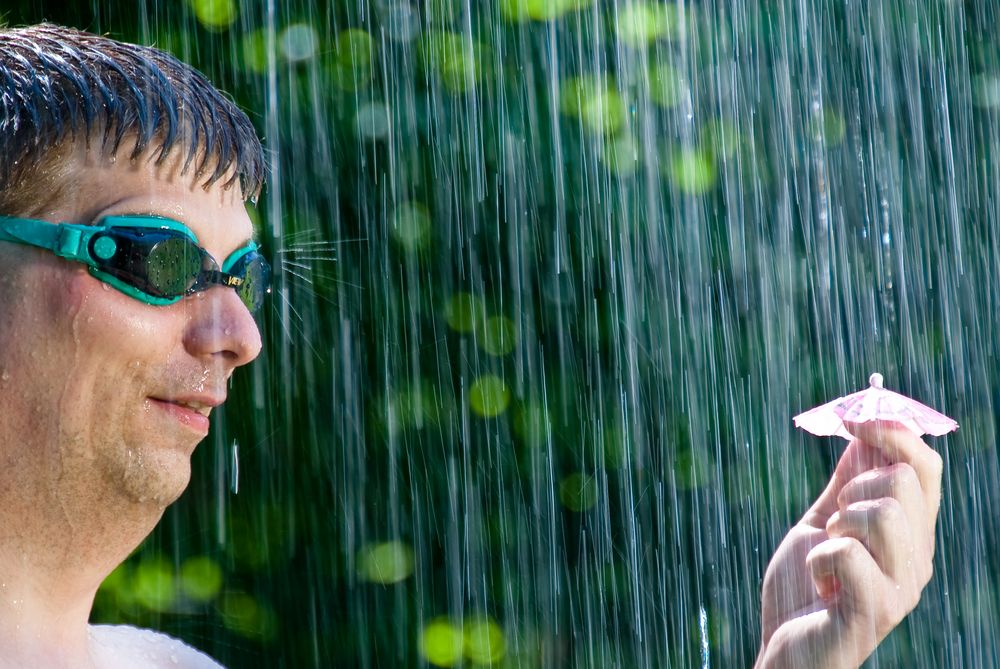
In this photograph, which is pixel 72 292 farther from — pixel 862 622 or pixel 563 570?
pixel 563 570

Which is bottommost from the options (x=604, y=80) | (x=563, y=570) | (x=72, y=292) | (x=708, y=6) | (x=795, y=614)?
(x=563, y=570)

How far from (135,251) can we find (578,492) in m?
3.51

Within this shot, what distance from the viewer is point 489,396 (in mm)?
5203

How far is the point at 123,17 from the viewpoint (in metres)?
4.84

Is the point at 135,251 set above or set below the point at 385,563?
above

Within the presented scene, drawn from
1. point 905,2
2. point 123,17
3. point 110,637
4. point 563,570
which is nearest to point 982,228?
point 905,2

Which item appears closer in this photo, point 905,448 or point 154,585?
point 905,448

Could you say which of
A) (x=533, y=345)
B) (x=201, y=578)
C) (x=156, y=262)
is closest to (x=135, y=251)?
(x=156, y=262)

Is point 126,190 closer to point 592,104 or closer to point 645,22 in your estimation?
point 592,104

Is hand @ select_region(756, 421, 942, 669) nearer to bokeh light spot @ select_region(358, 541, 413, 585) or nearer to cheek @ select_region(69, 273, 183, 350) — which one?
cheek @ select_region(69, 273, 183, 350)

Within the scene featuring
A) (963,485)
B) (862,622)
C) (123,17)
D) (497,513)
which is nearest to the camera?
(862,622)

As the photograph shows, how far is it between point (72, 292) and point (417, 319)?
131 inches

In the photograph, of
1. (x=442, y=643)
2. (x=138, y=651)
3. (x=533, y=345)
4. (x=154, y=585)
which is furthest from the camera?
(x=533, y=345)

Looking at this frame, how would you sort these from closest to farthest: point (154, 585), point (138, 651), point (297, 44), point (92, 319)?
1. point (92, 319)
2. point (138, 651)
3. point (154, 585)
4. point (297, 44)
